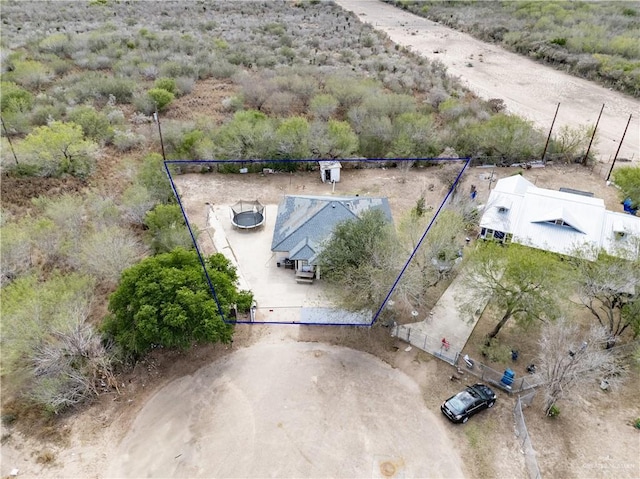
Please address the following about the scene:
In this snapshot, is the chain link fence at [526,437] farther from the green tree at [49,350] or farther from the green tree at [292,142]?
the green tree at [292,142]

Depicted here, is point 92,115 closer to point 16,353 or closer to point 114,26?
point 16,353

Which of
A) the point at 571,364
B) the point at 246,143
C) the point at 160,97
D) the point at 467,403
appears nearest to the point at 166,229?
the point at 246,143

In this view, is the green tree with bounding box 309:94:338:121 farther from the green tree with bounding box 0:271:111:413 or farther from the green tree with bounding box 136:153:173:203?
the green tree with bounding box 0:271:111:413

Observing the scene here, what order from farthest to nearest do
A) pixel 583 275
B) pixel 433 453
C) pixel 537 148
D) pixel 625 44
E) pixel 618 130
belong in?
pixel 625 44, pixel 618 130, pixel 537 148, pixel 583 275, pixel 433 453

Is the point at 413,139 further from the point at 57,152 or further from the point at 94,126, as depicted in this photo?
the point at 57,152

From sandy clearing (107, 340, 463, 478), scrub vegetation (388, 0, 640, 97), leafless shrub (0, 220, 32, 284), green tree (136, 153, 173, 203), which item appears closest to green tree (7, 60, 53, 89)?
green tree (136, 153, 173, 203)

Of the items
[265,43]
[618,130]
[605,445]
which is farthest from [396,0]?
[605,445]
